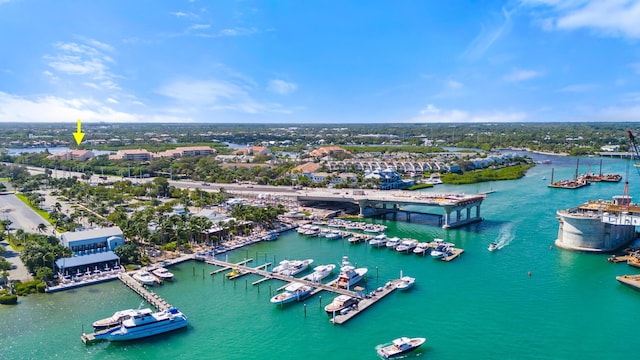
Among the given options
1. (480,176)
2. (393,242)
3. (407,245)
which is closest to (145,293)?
(393,242)

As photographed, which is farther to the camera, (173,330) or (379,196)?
(379,196)

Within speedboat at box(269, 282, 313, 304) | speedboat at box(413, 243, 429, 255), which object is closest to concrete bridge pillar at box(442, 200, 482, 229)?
speedboat at box(413, 243, 429, 255)

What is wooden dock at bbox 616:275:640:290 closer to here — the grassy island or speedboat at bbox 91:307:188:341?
speedboat at bbox 91:307:188:341

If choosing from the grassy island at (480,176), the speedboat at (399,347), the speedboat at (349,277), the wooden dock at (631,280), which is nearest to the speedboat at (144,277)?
the speedboat at (349,277)

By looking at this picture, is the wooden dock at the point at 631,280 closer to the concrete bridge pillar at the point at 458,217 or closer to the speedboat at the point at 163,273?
the concrete bridge pillar at the point at 458,217

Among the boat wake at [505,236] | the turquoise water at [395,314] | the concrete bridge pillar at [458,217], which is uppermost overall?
the concrete bridge pillar at [458,217]

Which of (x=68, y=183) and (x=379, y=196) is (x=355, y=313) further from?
(x=68, y=183)

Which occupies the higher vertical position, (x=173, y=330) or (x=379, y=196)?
(x=379, y=196)

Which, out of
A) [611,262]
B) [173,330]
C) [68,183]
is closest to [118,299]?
[173,330]
